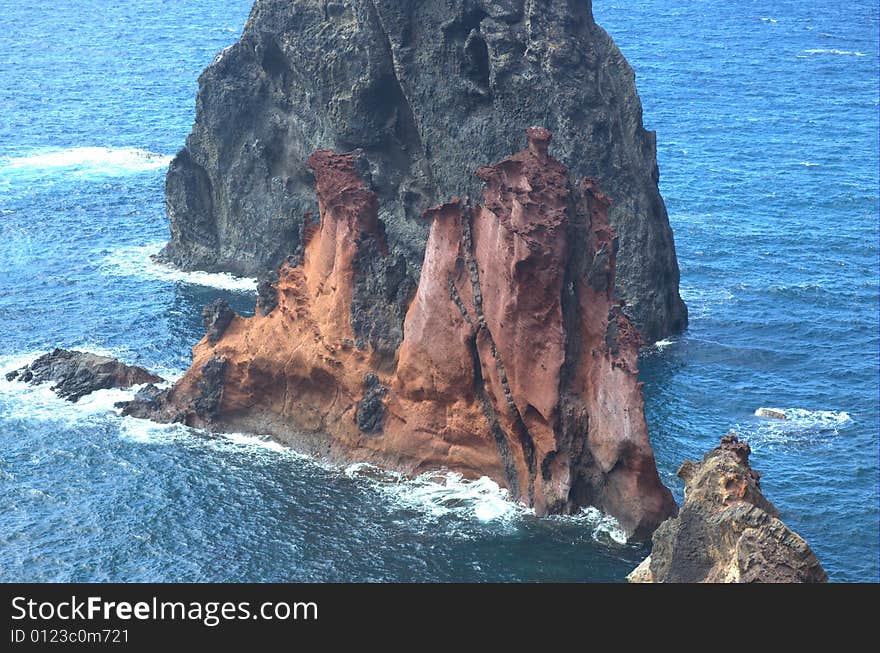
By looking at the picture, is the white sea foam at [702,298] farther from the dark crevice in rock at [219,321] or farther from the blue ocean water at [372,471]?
the dark crevice in rock at [219,321]

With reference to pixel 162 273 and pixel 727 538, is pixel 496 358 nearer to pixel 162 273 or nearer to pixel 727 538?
pixel 727 538

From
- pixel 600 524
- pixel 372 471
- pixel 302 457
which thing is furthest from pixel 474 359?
pixel 302 457

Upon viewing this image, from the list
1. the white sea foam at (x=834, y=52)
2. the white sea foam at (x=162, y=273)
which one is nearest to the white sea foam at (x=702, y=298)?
the white sea foam at (x=162, y=273)

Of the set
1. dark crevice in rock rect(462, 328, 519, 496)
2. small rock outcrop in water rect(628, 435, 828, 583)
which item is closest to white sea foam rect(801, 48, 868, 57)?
dark crevice in rock rect(462, 328, 519, 496)

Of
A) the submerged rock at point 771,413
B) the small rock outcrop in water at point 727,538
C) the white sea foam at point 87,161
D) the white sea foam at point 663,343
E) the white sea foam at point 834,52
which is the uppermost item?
the small rock outcrop in water at point 727,538

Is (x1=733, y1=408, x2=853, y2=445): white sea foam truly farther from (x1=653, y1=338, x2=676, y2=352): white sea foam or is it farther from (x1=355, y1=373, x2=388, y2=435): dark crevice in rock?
(x1=355, y1=373, x2=388, y2=435): dark crevice in rock

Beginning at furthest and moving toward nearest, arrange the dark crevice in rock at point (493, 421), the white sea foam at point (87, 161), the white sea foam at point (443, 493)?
the white sea foam at point (87, 161) < the dark crevice in rock at point (493, 421) < the white sea foam at point (443, 493)
